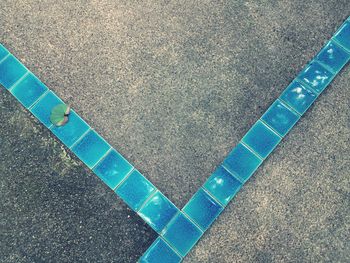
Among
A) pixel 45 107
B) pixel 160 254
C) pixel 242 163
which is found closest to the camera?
pixel 160 254

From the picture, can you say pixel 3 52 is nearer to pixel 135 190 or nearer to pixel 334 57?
pixel 135 190

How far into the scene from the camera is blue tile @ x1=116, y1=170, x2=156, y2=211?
2447mm

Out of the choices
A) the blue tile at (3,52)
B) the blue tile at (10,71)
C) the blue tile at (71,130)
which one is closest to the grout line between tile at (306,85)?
the blue tile at (71,130)

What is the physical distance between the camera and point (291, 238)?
238cm

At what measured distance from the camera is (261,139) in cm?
250

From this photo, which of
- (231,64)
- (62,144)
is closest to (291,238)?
(231,64)

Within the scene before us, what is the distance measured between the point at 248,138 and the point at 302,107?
50cm


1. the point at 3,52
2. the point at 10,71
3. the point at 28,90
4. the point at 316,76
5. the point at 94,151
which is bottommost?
the point at 94,151

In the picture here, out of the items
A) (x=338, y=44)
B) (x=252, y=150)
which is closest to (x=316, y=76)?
(x=338, y=44)

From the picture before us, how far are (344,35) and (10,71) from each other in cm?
276

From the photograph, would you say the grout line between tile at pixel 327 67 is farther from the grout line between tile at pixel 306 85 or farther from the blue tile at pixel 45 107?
the blue tile at pixel 45 107

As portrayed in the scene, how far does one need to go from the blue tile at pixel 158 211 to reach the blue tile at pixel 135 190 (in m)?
0.05

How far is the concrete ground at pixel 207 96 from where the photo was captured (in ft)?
7.88

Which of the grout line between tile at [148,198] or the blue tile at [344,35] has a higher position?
the blue tile at [344,35]
